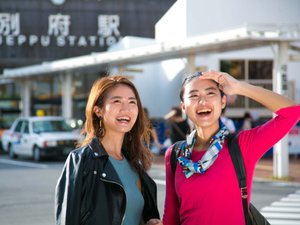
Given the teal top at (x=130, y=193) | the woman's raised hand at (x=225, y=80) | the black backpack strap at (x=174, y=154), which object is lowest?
the teal top at (x=130, y=193)

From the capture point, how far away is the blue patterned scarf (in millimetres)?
3535

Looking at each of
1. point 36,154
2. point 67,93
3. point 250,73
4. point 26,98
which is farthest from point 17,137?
point 250,73

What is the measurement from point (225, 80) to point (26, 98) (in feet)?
96.9

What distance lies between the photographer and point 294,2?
15.8 feet

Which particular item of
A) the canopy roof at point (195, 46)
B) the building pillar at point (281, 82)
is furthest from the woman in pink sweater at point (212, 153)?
the building pillar at point (281, 82)

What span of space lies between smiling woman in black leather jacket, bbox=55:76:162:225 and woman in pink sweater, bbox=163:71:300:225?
20 centimetres

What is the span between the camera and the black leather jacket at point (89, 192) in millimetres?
3340

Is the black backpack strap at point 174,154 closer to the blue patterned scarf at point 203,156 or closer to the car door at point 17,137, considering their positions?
the blue patterned scarf at point 203,156

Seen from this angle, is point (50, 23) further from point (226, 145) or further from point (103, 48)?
point (226, 145)

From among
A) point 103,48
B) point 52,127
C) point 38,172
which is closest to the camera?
point 38,172

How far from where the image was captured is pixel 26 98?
107 feet

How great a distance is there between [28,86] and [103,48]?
8.77 m

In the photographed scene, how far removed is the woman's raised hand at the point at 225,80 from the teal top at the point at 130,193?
2.26ft

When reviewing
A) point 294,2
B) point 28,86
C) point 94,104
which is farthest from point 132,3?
point 28,86
